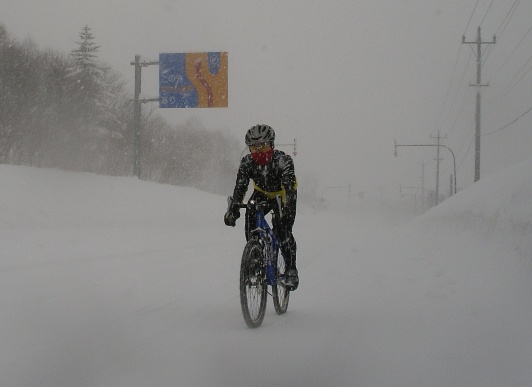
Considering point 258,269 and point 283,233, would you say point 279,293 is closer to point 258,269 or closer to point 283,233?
point 283,233

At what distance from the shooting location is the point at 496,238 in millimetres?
8570

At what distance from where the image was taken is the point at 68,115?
45.5 meters

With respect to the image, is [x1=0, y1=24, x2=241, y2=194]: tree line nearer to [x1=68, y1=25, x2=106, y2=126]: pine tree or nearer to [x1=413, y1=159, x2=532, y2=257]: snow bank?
[x1=68, y1=25, x2=106, y2=126]: pine tree

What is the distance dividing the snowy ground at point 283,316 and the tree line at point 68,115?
1275 inches

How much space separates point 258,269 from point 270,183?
34.0 inches

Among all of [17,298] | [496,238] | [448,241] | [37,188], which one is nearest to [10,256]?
[17,298]

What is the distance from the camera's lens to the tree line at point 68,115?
41.5 meters

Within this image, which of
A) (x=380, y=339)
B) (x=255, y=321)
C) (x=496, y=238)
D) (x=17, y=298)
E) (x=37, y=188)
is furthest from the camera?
(x=37, y=188)

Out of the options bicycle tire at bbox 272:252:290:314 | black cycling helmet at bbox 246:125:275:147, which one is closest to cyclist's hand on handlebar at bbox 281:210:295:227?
bicycle tire at bbox 272:252:290:314

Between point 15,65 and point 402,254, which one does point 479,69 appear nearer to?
point 402,254

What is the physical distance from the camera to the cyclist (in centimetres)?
494

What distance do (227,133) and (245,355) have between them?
88364 millimetres

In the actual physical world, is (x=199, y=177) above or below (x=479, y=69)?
below

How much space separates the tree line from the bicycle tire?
130 feet
